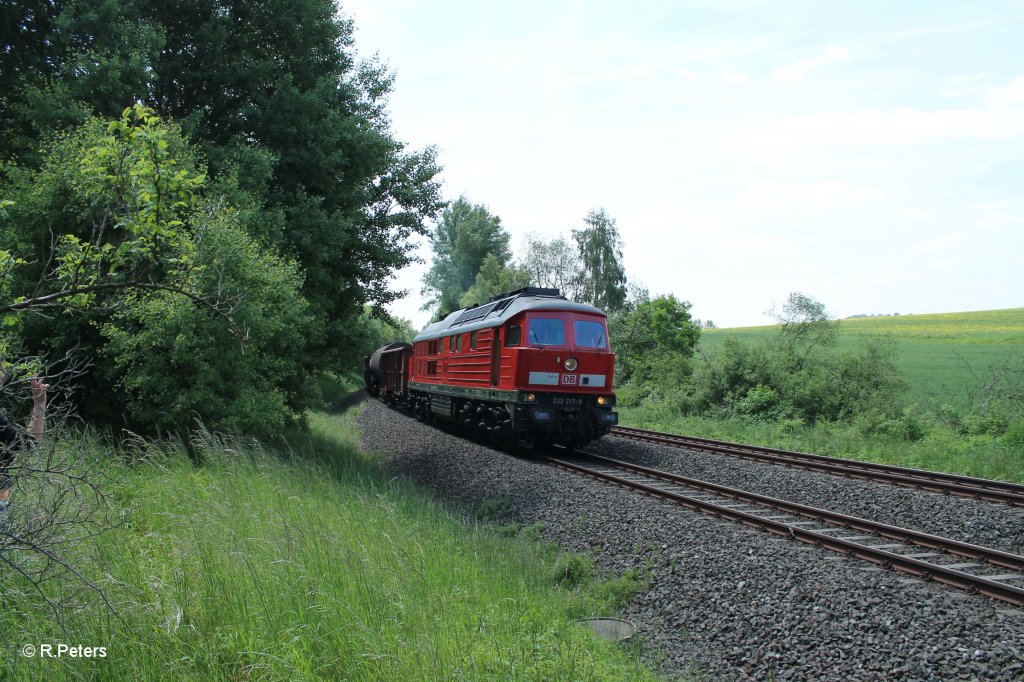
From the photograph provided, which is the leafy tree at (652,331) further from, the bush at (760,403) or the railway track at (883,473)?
the railway track at (883,473)

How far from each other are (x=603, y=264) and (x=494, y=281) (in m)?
8.20

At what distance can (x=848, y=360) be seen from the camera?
20.8 metres

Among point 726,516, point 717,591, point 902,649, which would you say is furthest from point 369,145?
point 902,649

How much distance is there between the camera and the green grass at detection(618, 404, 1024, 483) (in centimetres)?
1276

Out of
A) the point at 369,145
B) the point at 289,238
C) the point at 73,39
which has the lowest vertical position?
the point at 289,238

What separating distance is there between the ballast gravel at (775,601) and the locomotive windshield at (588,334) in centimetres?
459

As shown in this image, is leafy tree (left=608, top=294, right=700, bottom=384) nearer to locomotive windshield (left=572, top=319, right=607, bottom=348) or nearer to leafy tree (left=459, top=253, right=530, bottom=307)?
leafy tree (left=459, top=253, right=530, bottom=307)

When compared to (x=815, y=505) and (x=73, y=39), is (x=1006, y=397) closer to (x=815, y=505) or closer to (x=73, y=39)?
(x=815, y=505)

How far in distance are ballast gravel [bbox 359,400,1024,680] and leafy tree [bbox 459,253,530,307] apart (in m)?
37.5

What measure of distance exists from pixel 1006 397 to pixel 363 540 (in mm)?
17576

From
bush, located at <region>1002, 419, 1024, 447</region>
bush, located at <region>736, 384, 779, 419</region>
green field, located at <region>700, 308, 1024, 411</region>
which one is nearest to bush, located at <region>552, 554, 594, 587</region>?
bush, located at <region>1002, 419, 1024, 447</region>

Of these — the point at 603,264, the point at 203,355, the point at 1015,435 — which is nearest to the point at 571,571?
the point at 203,355

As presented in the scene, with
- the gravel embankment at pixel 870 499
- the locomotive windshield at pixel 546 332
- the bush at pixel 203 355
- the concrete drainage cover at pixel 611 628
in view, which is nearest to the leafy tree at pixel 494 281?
the locomotive windshield at pixel 546 332

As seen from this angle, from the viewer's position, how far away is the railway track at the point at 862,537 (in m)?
6.33
